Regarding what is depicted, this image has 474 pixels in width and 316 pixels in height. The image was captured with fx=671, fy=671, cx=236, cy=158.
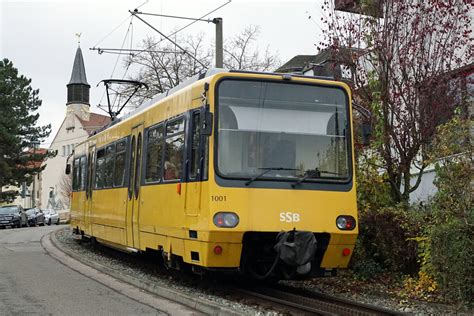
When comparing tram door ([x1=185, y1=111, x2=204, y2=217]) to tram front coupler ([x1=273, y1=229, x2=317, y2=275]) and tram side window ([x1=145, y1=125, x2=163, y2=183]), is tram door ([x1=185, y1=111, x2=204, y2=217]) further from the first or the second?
tram side window ([x1=145, y1=125, x2=163, y2=183])

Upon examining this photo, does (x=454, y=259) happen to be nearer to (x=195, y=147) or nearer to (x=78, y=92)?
(x=195, y=147)

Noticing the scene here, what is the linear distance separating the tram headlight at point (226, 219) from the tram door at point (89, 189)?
8.67m

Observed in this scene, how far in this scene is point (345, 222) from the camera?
959 centimetres

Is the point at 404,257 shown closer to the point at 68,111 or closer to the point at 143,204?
the point at 143,204

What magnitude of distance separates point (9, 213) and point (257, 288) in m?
36.2

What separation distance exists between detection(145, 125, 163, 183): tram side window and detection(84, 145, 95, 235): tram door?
215 inches

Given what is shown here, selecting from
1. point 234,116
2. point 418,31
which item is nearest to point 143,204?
point 234,116

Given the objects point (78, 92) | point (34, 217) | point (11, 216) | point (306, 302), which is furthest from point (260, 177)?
Answer: point (78, 92)

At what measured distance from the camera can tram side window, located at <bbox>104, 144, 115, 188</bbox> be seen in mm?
14875

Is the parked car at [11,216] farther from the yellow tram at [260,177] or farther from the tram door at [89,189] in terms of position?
the yellow tram at [260,177]

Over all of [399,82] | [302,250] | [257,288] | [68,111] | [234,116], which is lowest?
[257,288]

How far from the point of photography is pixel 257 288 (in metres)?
10.9

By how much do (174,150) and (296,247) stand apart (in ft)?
9.14

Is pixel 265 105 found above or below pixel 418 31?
below
